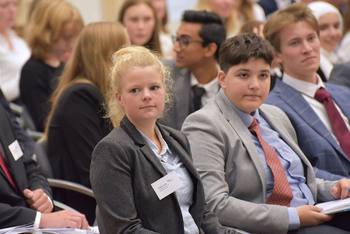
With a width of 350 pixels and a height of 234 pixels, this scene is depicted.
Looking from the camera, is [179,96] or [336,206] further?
[179,96]

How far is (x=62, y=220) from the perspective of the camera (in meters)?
2.42

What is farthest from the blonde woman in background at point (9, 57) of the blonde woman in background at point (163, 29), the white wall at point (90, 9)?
the white wall at point (90, 9)

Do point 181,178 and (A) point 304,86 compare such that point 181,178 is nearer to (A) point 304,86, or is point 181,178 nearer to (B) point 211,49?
(A) point 304,86

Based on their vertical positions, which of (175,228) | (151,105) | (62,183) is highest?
(151,105)

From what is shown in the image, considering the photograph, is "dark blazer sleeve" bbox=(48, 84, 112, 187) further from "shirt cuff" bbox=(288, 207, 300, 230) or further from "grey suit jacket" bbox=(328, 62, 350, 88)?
"grey suit jacket" bbox=(328, 62, 350, 88)

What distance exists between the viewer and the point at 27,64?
4.59m

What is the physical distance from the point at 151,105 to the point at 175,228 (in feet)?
1.61

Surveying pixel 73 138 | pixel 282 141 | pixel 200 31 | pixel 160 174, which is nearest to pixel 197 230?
pixel 160 174

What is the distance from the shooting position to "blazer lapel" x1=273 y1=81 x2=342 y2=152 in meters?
3.07

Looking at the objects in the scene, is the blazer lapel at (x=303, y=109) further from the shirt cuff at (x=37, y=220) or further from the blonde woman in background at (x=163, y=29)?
the blonde woman in background at (x=163, y=29)

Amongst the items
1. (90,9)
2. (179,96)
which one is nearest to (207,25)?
(179,96)

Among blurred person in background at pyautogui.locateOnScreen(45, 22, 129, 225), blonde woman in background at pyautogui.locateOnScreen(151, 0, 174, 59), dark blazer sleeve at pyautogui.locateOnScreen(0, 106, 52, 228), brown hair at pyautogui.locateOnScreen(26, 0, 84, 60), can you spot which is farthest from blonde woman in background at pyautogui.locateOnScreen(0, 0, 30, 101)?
dark blazer sleeve at pyautogui.locateOnScreen(0, 106, 52, 228)

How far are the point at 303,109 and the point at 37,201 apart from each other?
5.01 feet

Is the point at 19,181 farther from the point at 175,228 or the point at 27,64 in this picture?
the point at 27,64
